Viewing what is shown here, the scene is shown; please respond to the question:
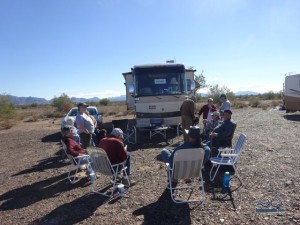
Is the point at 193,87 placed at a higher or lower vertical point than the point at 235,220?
higher

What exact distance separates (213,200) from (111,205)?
5.48 ft

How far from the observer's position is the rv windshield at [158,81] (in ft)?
35.1

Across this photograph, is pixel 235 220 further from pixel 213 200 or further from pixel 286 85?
pixel 286 85

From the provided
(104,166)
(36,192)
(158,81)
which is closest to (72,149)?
(36,192)

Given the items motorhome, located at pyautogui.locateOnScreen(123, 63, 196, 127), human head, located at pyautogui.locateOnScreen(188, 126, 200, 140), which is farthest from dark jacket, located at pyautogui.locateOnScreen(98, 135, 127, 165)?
motorhome, located at pyautogui.locateOnScreen(123, 63, 196, 127)

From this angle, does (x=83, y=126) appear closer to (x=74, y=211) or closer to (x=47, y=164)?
(x=47, y=164)

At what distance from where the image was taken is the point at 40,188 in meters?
6.05

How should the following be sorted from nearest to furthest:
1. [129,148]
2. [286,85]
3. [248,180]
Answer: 1. [248,180]
2. [129,148]
3. [286,85]

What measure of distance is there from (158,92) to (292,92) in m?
11.6

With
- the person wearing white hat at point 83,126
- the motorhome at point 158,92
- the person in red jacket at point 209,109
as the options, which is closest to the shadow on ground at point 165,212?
the person wearing white hat at point 83,126

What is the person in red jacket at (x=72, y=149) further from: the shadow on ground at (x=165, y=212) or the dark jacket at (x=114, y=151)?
the shadow on ground at (x=165, y=212)

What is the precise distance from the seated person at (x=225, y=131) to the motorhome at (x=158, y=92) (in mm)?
4317

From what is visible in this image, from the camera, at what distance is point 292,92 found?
18516 millimetres

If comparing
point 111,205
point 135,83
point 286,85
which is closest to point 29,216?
point 111,205
